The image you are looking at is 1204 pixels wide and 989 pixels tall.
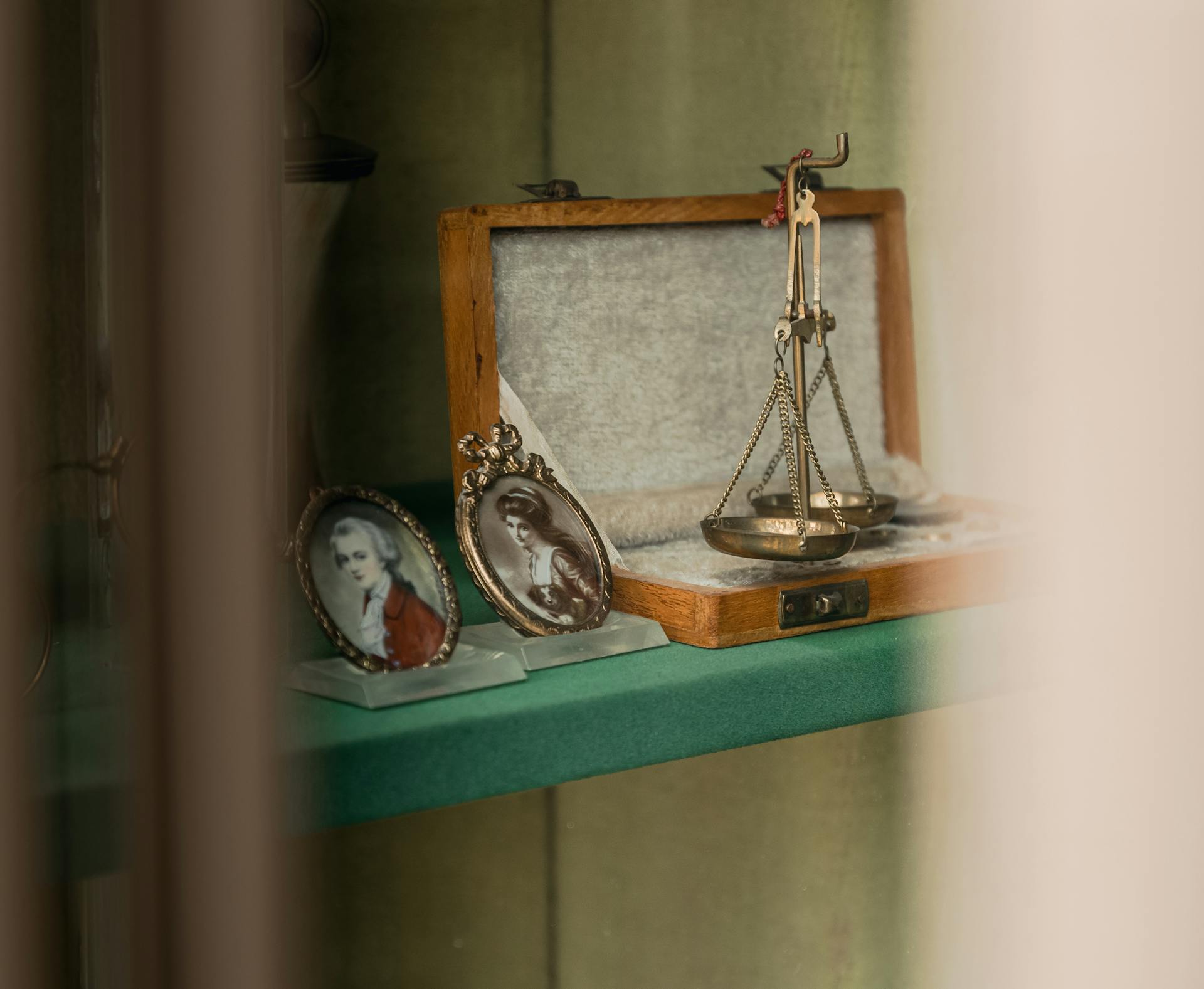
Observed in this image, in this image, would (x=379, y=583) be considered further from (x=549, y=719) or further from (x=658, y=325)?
(x=658, y=325)

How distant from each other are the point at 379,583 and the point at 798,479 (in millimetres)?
250

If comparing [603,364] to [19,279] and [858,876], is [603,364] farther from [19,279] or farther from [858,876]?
[858,876]

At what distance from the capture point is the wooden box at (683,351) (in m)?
0.71

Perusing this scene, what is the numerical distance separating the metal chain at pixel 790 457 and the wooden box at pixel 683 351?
0.03m

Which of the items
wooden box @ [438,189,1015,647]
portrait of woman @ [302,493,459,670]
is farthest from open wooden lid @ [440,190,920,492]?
portrait of woman @ [302,493,459,670]

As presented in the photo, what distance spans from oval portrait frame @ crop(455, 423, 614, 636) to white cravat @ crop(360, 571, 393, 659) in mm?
55

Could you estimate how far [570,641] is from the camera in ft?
2.11

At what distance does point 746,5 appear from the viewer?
0.98 metres

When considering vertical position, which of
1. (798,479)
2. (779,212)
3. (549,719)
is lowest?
(549,719)

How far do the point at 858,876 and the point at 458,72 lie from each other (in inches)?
30.2

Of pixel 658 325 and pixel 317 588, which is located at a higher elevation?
pixel 658 325

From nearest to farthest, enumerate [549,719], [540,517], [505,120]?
1. [549,719]
2. [540,517]
3. [505,120]

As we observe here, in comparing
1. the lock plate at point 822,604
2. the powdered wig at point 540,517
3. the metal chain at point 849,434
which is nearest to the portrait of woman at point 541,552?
the powdered wig at point 540,517

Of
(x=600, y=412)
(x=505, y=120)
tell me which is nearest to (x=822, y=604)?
(x=600, y=412)
